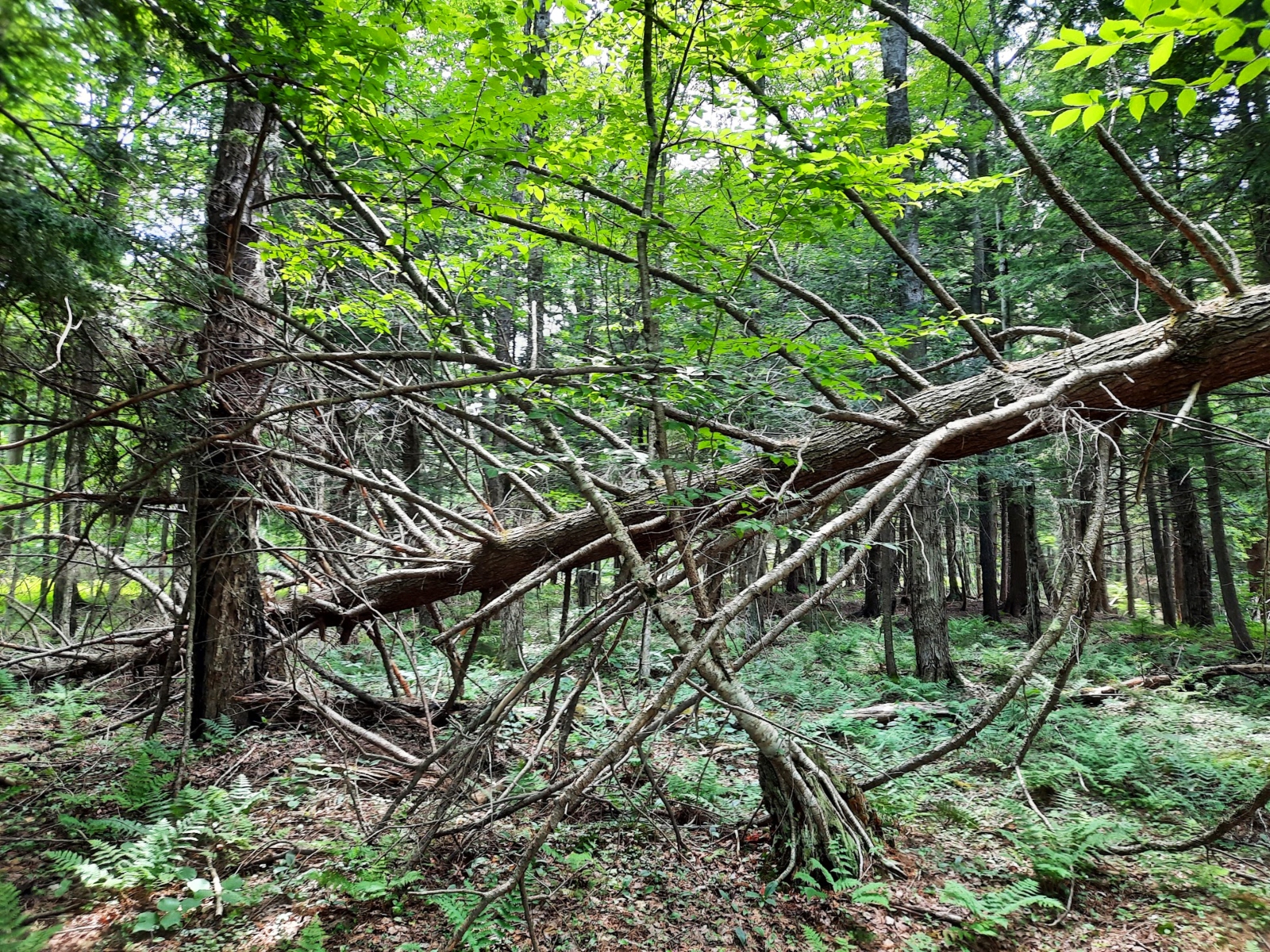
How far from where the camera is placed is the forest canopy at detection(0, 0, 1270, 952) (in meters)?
3.41

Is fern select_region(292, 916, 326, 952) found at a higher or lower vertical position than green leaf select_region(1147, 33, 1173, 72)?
lower

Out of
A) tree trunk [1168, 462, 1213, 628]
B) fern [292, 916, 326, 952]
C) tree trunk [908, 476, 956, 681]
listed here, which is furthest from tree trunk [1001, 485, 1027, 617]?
fern [292, 916, 326, 952]

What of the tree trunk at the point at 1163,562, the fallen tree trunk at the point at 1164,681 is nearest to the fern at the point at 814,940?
the fallen tree trunk at the point at 1164,681

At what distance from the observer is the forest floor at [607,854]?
3.50 m

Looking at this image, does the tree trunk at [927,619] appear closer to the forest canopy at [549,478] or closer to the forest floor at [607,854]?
the forest canopy at [549,478]

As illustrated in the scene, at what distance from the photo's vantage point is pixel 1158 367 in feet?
13.1

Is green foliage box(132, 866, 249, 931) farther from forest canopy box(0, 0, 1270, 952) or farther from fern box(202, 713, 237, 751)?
fern box(202, 713, 237, 751)

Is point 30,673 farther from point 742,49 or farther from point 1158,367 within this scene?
point 1158,367

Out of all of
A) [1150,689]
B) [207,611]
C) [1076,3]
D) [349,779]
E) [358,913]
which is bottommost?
[1150,689]

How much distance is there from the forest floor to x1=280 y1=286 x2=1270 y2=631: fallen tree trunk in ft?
4.27

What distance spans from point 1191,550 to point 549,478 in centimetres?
1390

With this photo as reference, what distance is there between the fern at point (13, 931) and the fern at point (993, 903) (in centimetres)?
475

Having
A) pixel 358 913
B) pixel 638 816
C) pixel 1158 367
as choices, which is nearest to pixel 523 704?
pixel 638 816

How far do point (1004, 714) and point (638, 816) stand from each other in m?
5.29
